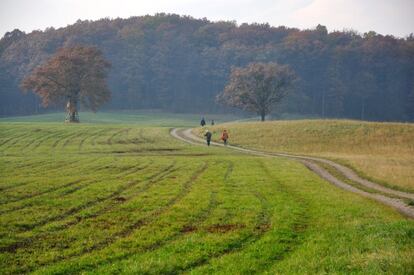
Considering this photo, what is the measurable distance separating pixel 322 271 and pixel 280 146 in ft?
159

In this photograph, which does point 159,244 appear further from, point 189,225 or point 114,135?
point 114,135

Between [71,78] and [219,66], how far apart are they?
262ft

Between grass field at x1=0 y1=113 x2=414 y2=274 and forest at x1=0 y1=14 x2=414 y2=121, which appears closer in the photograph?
grass field at x1=0 y1=113 x2=414 y2=274

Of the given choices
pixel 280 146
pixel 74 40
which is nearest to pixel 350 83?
pixel 74 40

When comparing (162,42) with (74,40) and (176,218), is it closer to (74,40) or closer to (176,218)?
(74,40)

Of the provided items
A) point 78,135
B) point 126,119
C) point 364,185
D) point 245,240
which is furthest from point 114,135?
point 126,119

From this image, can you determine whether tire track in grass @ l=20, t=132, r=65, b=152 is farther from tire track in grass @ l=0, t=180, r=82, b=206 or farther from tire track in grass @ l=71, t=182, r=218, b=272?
tire track in grass @ l=71, t=182, r=218, b=272

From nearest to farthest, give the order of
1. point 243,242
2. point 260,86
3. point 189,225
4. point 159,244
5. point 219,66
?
point 159,244 < point 243,242 < point 189,225 < point 260,86 < point 219,66

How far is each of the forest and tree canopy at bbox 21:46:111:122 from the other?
61254 millimetres

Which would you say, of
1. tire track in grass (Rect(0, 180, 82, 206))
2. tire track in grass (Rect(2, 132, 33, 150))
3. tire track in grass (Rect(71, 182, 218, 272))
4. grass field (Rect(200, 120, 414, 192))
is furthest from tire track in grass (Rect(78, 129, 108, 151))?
tire track in grass (Rect(71, 182, 218, 272))

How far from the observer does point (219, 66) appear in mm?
159875

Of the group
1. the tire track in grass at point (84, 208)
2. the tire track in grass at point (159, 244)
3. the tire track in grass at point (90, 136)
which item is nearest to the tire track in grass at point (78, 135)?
the tire track in grass at point (90, 136)

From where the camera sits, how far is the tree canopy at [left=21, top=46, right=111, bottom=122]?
286 feet

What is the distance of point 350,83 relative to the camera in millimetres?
155250
